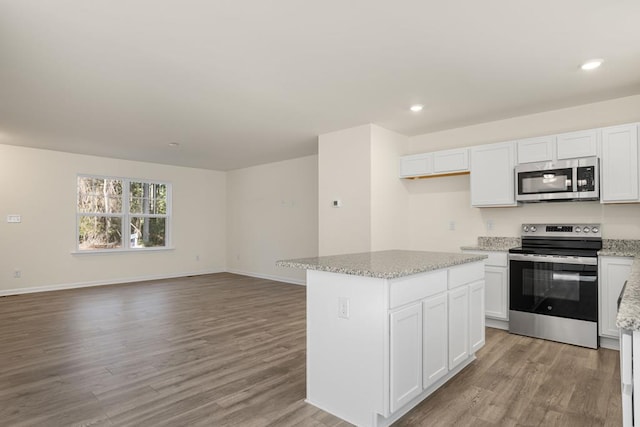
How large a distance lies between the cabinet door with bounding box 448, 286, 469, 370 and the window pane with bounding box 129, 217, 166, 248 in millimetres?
6745

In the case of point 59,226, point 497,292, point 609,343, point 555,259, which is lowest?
point 609,343

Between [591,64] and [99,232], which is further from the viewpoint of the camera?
[99,232]

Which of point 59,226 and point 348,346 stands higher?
point 59,226

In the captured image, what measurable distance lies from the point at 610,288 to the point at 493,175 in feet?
5.18

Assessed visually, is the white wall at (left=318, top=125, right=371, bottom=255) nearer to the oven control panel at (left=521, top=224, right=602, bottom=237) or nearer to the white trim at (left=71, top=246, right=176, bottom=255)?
the oven control panel at (left=521, top=224, right=602, bottom=237)

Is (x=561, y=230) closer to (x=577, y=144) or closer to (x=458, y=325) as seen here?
(x=577, y=144)

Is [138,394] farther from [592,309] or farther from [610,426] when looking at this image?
[592,309]

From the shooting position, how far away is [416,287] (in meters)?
2.24

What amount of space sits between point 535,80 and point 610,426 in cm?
273

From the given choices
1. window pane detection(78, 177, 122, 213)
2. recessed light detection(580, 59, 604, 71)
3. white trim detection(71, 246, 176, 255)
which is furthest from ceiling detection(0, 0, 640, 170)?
white trim detection(71, 246, 176, 255)

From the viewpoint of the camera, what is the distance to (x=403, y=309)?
212cm

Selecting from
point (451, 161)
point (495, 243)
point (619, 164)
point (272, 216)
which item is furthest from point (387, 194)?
point (272, 216)

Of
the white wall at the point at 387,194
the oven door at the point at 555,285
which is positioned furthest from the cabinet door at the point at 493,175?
the white wall at the point at 387,194

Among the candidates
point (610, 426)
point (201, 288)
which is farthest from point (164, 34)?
point (201, 288)
